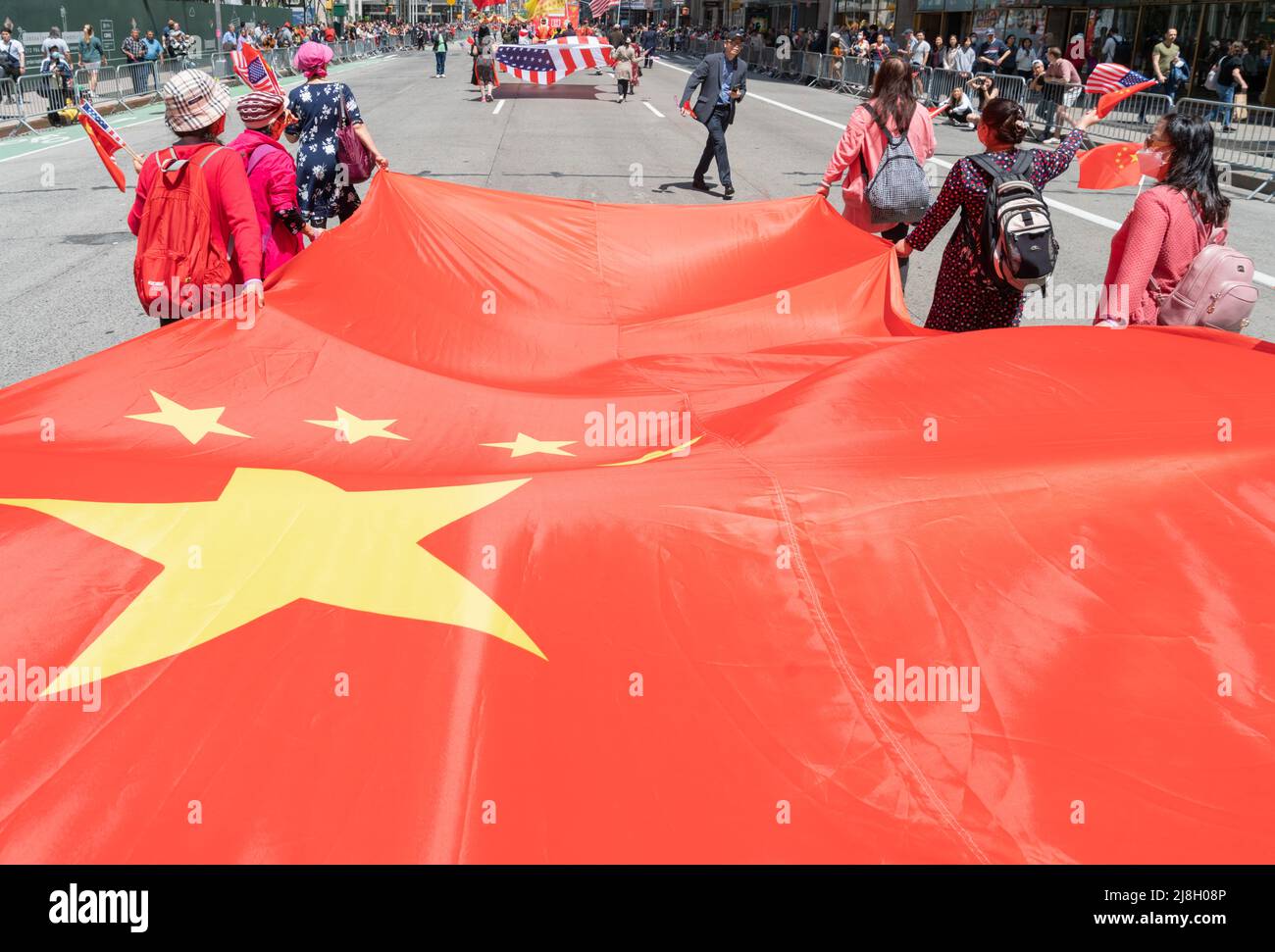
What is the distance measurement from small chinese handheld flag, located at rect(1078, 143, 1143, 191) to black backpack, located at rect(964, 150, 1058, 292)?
2024mm

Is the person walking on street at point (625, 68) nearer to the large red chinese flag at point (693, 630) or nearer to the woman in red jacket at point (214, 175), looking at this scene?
the woman in red jacket at point (214, 175)

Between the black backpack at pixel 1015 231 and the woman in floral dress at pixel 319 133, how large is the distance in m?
3.65

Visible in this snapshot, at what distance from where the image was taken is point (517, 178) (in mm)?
13633

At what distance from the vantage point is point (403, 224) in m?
5.25

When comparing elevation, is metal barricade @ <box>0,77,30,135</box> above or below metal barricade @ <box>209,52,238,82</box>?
below

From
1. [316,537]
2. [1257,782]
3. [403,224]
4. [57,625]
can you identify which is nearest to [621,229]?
[403,224]

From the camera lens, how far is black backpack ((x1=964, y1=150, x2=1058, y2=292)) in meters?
3.73

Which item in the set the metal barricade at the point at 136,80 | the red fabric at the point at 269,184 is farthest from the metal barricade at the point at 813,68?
the red fabric at the point at 269,184

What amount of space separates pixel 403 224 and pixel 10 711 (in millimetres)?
3722

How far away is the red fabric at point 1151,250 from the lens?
3725 mm

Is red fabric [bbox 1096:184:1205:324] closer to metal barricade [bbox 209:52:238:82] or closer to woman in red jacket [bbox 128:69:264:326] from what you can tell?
woman in red jacket [bbox 128:69:264:326]

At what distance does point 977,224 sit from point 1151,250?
66cm

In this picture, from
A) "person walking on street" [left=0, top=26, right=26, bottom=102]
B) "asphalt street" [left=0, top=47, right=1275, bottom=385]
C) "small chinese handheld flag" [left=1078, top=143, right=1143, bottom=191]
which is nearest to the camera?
"small chinese handheld flag" [left=1078, top=143, right=1143, bottom=191]

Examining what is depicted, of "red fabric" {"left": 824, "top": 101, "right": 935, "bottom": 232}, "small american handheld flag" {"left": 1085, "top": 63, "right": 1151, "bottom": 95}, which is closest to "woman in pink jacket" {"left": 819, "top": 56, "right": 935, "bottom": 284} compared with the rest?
"red fabric" {"left": 824, "top": 101, "right": 935, "bottom": 232}
